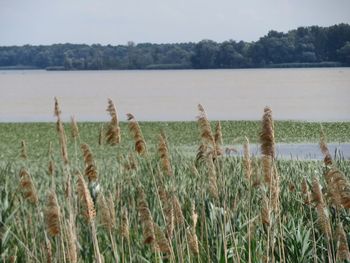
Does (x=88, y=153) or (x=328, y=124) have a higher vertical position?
(x=88, y=153)

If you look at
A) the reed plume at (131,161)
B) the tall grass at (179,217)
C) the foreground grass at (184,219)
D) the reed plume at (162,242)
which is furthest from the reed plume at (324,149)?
the reed plume at (131,161)

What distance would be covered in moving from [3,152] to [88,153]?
1217 cm

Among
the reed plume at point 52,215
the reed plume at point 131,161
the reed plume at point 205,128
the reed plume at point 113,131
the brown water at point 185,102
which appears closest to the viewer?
the reed plume at point 52,215

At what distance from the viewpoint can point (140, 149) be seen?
159 inches

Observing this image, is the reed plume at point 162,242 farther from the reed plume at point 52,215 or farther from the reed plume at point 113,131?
the reed plume at point 113,131

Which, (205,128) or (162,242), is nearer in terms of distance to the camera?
(162,242)

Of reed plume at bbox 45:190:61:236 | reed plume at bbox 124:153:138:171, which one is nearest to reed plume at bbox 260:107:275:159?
reed plume at bbox 45:190:61:236

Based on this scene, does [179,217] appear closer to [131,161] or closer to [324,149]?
[324,149]

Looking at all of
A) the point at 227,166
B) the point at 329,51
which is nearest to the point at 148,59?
the point at 329,51

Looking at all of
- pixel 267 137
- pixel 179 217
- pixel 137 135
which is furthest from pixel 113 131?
pixel 267 137

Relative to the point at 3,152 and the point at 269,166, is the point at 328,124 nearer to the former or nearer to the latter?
the point at 3,152

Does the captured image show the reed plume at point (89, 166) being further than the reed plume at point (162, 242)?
Yes

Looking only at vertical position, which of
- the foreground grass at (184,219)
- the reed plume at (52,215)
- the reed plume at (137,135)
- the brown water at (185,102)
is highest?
the reed plume at (137,135)

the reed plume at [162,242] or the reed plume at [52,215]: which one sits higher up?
the reed plume at [52,215]
